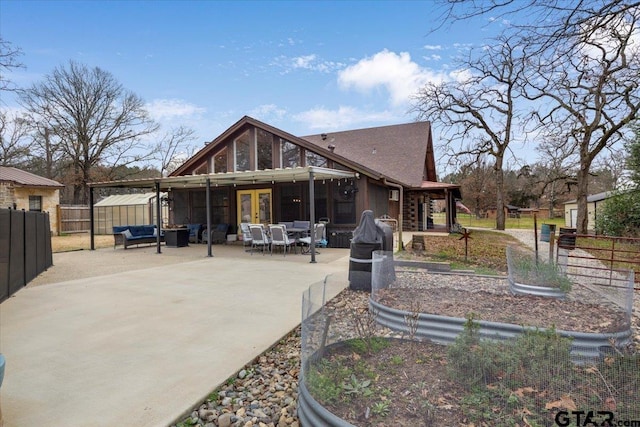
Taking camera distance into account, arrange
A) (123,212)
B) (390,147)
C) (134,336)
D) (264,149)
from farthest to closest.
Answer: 1. (123,212)
2. (390,147)
3. (264,149)
4. (134,336)

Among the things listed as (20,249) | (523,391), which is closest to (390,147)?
(20,249)

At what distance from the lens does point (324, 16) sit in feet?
24.4

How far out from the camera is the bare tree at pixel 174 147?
28047mm

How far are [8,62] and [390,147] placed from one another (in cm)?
1663

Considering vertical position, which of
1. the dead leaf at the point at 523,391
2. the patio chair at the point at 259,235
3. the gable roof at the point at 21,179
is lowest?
the dead leaf at the point at 523,391

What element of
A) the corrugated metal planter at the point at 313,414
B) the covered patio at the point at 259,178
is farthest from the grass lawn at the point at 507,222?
the corrugated metal planter at the point at 313,414

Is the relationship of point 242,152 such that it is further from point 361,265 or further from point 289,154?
point 361,265

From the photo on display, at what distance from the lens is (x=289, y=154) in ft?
41.0

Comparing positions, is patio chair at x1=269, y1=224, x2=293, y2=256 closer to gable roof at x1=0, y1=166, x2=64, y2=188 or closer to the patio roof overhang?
the patio roof overhang

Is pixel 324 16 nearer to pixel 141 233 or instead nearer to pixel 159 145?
pixel 141 233

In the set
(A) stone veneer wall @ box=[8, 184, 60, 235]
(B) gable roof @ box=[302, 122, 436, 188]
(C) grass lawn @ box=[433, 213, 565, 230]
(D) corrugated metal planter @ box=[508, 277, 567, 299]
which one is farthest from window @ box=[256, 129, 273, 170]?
(C) grass lawn @ box=[433, 213, 565, 230]

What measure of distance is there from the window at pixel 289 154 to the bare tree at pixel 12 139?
67.6ft

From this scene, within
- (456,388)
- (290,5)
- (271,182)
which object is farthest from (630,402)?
(271,182)

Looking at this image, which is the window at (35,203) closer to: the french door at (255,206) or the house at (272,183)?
the house at (272,183)
